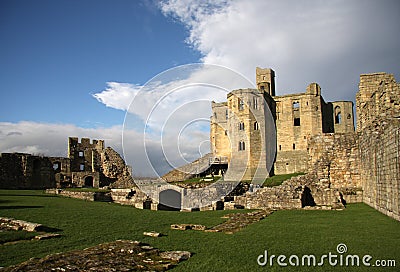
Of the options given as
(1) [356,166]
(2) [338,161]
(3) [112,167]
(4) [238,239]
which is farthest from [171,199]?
(3) [112,167]

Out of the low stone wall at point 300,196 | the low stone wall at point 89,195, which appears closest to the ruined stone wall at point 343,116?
the low stone wall at point 300,196

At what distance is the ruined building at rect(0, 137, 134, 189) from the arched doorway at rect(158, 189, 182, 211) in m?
8.39

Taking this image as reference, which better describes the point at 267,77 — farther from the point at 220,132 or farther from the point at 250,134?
the point at 250,134

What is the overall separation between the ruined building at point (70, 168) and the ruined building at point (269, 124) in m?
15.0

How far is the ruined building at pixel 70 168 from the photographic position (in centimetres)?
3581

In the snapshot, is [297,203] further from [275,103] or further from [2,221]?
[275,103]

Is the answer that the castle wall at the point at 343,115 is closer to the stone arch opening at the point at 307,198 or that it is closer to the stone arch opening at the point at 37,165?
the stone arch opening at the point at 307,198

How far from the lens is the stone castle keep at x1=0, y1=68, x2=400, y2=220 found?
14109mm

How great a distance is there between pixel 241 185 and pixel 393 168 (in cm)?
1481

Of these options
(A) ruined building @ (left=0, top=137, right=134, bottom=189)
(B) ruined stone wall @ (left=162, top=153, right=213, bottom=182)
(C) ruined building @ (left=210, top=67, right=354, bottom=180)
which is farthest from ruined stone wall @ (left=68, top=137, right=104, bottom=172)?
(C) ruined building @ (left=210, top=67, right=354, bottom=180)

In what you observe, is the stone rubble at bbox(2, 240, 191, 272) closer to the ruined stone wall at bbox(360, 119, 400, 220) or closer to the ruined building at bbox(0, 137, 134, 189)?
the ruined stone wall at bbox(360, 119, 400, 220)

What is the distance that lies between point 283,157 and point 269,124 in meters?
5.78

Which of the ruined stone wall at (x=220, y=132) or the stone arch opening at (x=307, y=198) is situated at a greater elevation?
the ruined stone wall at (x=220, y=132)

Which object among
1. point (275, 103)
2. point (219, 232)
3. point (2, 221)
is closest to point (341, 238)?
point (219, 232)
